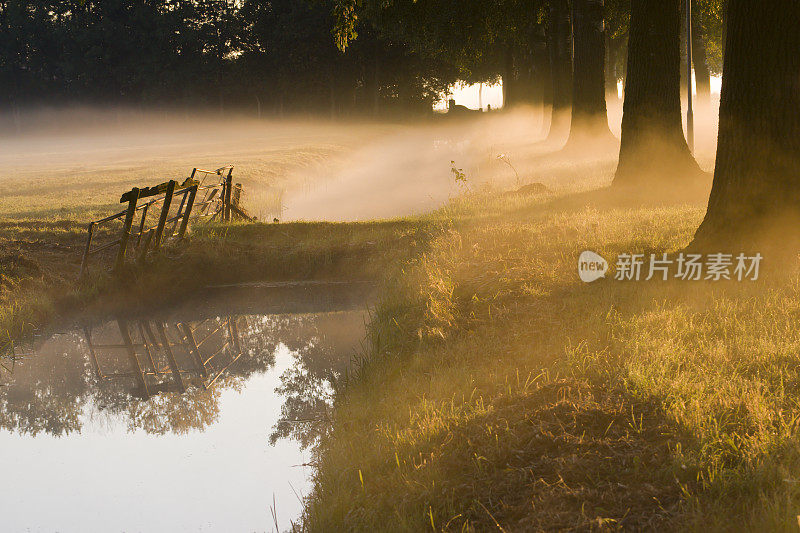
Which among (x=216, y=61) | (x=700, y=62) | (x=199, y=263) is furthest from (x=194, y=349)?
(x=216, y=61)

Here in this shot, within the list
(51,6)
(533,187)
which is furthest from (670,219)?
(51,6)

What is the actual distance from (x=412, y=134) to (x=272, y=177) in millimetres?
33995

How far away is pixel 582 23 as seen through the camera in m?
22.5

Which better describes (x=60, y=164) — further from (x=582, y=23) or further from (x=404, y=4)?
(x=582, y=23)

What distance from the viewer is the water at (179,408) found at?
585 centimetres

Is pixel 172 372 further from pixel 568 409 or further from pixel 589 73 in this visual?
pixel 589 73

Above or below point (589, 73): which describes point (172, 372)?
below

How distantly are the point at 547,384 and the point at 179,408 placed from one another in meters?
3.98

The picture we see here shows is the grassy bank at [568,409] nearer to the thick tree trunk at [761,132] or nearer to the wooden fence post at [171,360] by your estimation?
the thick tree trunk at [761,132]

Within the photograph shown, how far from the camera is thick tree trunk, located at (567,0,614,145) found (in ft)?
73.1

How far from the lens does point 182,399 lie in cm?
837

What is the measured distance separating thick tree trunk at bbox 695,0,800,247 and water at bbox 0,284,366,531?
453 cm

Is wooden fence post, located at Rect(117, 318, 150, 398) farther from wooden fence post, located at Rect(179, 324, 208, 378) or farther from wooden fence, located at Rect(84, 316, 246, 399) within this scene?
wooden fence post, located at Rect(179, 324, 208, 378)

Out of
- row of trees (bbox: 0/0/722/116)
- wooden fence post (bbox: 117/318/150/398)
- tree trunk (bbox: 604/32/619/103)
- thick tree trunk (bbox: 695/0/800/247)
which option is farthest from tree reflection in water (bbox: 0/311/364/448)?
row of trees (bbox: 0/0/722/116)
